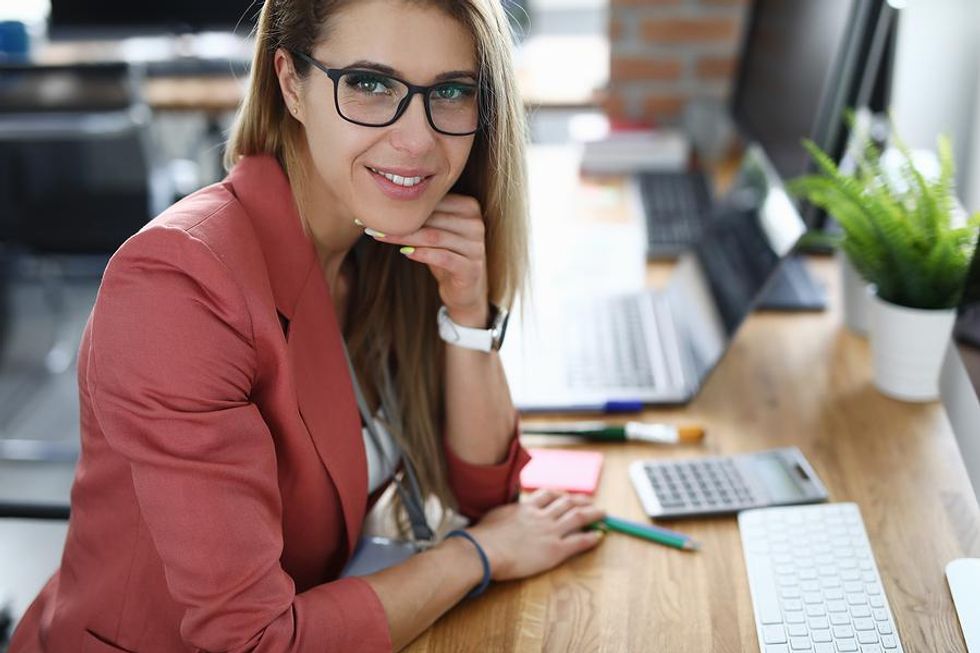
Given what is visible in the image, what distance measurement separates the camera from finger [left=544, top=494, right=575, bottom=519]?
46.9 inches

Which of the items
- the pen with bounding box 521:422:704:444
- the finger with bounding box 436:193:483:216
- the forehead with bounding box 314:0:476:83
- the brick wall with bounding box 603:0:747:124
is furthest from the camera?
the brick wall with bounding box 603:0:747:124

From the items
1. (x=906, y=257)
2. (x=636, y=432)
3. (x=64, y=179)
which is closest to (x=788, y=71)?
(x=906, y=257)

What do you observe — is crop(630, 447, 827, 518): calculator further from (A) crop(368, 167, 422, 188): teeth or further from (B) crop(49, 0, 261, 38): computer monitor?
(B) crop(49, 0, 261, 38): computer monitor

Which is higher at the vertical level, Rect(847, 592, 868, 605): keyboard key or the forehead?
the forehead

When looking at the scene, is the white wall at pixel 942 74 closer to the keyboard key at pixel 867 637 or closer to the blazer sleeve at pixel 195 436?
the keyboard key at pixel 867 637

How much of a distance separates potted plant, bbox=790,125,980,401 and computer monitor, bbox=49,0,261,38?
2.43m

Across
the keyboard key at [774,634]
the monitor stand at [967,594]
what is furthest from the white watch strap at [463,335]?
the monitor stand at [967,594]

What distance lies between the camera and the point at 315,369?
1119 millimetres

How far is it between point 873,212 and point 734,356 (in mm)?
306

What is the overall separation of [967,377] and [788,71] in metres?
0.85

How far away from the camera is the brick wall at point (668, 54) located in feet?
8.32

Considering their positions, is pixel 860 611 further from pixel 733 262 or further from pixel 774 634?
pixel 733 262

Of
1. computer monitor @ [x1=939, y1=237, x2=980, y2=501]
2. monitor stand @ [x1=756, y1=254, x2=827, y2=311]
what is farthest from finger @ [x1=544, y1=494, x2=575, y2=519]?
monitor stand @ [x1=756, y1=254, x2=827, y2=311]

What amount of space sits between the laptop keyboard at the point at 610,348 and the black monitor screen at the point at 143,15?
2.12 meters
